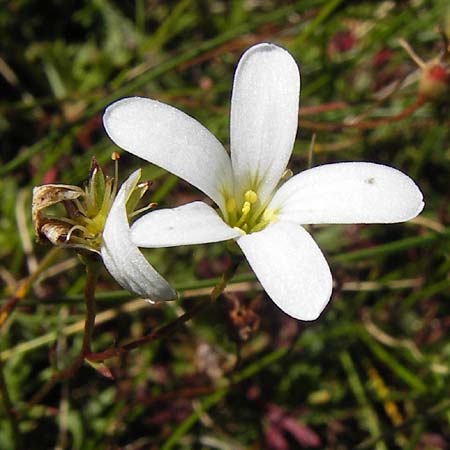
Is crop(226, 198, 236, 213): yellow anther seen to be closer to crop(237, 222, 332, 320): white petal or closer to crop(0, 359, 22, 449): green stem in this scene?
crop(237, 222, 332, 320): white petal

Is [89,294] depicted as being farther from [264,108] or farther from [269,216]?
[264,108]

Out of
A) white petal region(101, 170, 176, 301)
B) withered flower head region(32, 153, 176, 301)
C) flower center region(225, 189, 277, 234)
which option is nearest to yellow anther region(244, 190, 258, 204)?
flower center region(225, 189, 277, 234)

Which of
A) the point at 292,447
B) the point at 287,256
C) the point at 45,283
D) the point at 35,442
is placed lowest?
the point at 292,447

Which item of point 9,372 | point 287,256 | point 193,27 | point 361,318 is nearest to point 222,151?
point 287,256

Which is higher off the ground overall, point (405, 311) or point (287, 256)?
point (287, 256)

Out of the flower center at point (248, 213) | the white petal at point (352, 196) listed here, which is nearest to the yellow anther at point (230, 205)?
the flower center at point (248, 213)

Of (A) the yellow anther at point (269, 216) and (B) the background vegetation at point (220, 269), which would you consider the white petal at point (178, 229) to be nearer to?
(A) the yellow anther at point (269, 216)

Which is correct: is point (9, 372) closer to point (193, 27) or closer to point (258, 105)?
point (258, 105)
